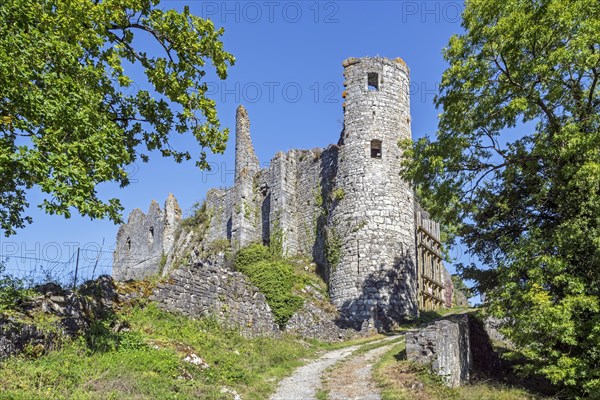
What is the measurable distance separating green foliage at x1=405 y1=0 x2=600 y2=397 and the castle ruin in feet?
21.0

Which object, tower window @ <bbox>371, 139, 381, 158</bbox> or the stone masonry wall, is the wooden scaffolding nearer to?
tower window @ <bbox>371, 139, 381, 158</bbox>

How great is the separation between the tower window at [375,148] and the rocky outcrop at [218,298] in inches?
354

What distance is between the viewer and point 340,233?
2477 cm

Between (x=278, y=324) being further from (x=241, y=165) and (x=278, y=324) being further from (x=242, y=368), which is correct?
(x=241, y=165)

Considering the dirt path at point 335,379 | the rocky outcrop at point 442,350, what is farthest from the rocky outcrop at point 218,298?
the rocky outcrop at point 442,350

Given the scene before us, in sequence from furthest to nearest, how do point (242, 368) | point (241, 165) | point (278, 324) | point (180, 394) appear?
1. point (241, 165)
2. point (278, 324)
3. point (242, 368)
4. point (180, 394)

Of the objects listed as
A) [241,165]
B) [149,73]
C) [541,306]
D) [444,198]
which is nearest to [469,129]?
[444,198]

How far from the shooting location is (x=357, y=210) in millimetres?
24516

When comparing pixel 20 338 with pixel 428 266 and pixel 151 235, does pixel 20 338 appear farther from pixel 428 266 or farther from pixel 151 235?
pixel 151 235

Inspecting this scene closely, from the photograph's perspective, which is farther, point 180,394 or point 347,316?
point 347,316

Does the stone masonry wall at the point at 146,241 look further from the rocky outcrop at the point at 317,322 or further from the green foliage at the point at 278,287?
the rocky outcrop at the point at 317,322

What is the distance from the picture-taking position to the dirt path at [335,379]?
1342cm

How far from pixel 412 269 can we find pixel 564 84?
11352 millimetres

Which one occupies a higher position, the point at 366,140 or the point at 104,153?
the point at 366,140
